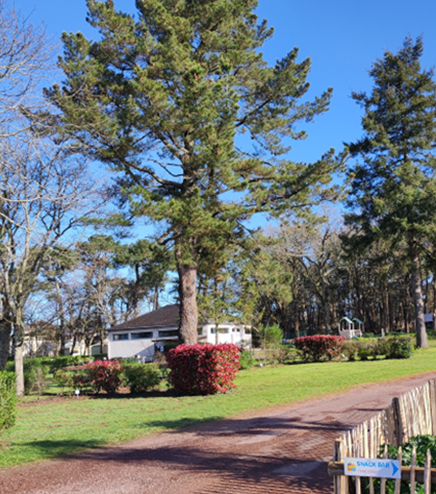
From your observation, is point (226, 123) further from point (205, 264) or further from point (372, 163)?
point (372, 163)

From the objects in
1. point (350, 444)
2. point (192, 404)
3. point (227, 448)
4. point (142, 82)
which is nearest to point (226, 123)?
point (142, 82)

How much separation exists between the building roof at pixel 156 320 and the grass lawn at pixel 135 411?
1028 inches

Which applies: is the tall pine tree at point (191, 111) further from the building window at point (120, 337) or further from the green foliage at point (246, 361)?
the building window at point (120, 337)

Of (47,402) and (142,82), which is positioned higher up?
(142,82)

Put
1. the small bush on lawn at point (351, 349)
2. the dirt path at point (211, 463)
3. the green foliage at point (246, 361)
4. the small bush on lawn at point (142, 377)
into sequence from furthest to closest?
the small bush on lawn at point (351, 349) → the green foliage at point (246, 361) → the small bush on lawn at point (142, 377) → the dirt path at point (211, 463)

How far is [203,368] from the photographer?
1498 cm

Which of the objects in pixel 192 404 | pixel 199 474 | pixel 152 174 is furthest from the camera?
pixel 152 174

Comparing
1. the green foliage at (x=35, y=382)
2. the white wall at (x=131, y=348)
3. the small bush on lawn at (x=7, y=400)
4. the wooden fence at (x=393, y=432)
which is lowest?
the white wall at (x=131, y=348)

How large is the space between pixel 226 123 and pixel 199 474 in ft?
42.4

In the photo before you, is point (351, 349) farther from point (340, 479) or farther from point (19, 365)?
point (340, 479)

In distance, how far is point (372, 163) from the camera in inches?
1231

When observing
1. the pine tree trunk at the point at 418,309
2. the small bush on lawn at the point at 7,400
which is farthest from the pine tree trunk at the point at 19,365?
the pine tree trunk at the point at 418,309

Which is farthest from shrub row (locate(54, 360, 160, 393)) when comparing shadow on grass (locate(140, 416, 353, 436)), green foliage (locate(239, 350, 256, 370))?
green foliage (locate(239, 350, 256, 370))

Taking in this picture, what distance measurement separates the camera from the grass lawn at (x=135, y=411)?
8571 mm
